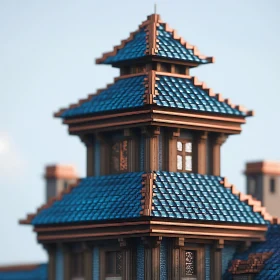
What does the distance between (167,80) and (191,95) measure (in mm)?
1218

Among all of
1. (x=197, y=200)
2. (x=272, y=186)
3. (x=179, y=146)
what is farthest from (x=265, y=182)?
(x=197, y=200)

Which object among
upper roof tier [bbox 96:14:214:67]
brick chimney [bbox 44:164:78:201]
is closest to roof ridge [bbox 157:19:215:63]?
upper roof tier [bbox 96:14:214:67]

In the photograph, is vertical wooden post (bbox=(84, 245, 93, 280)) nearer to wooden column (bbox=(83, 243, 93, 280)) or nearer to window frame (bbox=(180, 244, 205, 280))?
wooden column (bbox=(83, 243, 93, 280))

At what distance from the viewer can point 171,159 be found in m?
63.9

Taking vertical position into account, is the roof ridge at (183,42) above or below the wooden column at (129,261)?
above

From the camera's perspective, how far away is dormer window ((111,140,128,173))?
2549 inches

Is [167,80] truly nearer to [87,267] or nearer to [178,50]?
[178,50]

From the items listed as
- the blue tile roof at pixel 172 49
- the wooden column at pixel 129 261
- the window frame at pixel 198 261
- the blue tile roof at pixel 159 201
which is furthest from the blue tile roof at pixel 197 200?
the blue tile roof at pixel 172 49

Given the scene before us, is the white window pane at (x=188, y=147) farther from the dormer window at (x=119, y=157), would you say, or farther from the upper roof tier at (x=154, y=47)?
the upper roof tier at (x=154, y=47)

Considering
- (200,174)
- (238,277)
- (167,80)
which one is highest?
(167,80)

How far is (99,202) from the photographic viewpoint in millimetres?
63750

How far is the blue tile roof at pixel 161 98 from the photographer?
63344mm

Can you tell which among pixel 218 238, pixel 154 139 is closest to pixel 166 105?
pixel 154 139

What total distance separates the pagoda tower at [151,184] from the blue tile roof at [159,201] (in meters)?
0.05
